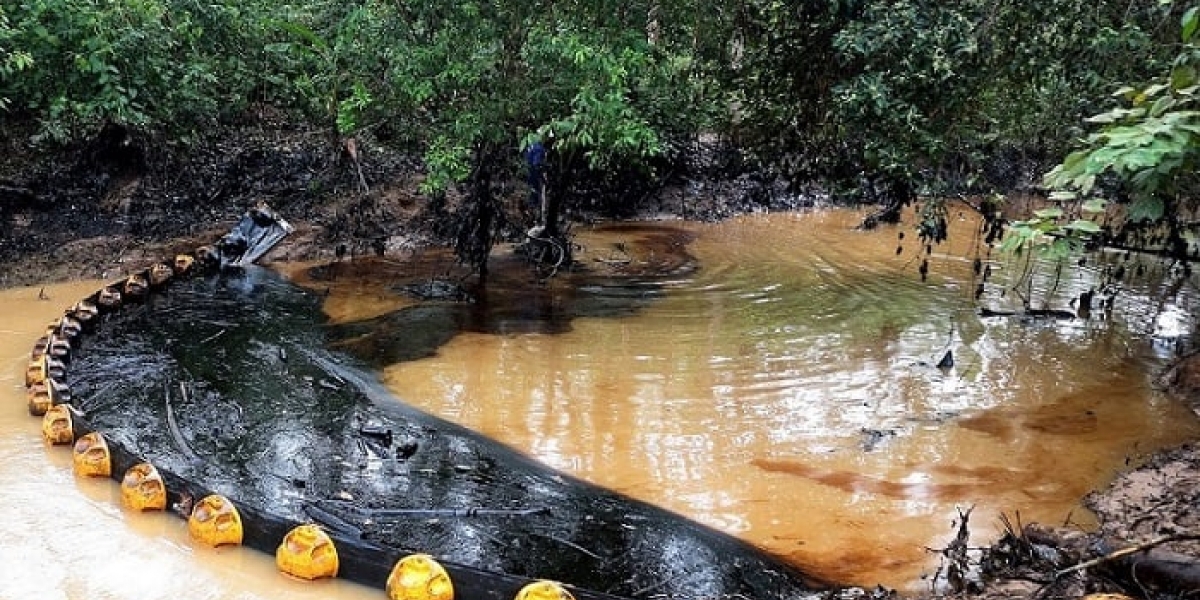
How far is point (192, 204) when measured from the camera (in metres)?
11.6

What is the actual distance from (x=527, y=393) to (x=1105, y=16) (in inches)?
204

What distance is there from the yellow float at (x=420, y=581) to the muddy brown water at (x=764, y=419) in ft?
0.64

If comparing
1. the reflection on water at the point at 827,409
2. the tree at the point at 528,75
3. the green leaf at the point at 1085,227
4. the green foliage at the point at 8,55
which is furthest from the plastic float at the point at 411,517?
the green foliage at the point at 8,55

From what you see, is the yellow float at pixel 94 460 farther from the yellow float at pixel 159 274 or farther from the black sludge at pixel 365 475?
the yellow float at pixel 159 274

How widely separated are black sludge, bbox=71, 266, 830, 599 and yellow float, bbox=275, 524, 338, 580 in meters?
0.08

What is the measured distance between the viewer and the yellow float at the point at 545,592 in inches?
161

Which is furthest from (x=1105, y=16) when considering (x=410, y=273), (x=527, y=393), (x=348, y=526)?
(x=410, y=273)

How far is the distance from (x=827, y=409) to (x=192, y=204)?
27.0 feet

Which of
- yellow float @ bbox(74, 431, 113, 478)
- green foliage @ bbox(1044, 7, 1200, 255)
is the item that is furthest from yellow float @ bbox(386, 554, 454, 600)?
green foliage @ bbox(1044, 7, 1200, 255)

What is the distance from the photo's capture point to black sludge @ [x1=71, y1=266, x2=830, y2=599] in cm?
481

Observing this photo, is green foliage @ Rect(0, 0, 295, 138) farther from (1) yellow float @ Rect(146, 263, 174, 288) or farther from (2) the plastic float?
(2) the plastic float

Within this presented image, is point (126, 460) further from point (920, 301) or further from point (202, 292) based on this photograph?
point (920, 301)

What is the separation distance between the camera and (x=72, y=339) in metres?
7.73

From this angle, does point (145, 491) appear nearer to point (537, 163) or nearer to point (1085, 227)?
point (1085, 227)
